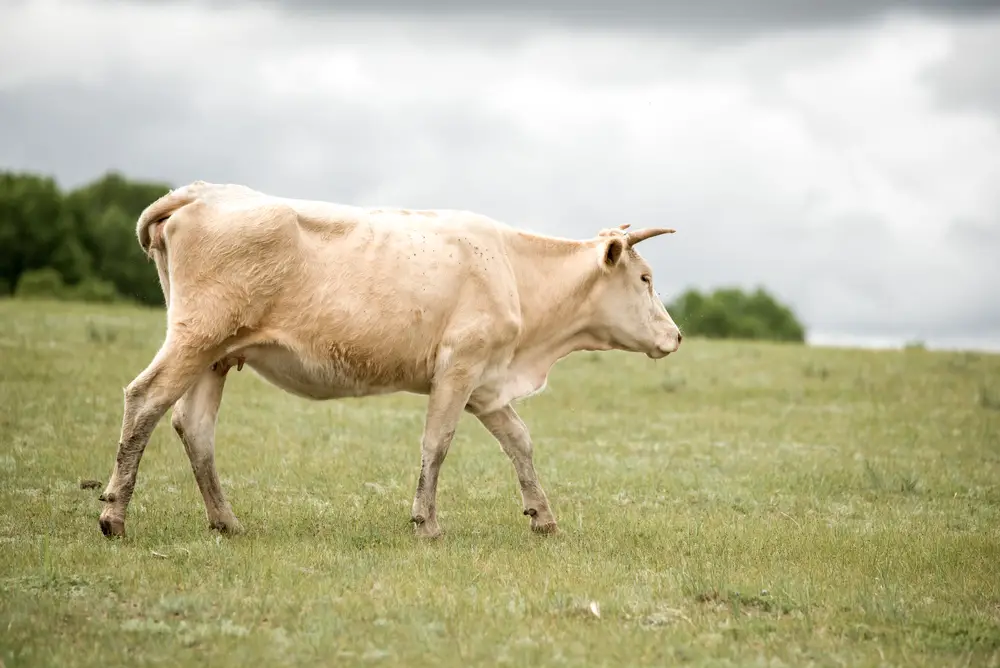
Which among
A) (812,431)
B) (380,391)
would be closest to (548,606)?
(380,391)

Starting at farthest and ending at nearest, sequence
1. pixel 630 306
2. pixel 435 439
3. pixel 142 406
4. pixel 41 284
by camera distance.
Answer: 1. pixel 41 284
2. pixel 630 306
3. pixel 435 439
4. pixel 142 406

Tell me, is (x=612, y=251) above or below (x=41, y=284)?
above

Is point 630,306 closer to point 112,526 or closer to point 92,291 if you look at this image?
point 112,526

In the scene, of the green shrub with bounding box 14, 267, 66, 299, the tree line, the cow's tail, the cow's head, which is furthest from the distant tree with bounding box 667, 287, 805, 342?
the cow's tail

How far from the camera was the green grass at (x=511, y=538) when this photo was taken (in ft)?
24.0

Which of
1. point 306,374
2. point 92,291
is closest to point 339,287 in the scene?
point 306,374

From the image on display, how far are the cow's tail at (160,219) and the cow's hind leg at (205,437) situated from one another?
2.51 feet

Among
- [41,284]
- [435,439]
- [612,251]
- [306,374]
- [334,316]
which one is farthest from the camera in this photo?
[41,284]

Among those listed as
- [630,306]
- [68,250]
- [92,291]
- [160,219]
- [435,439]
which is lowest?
[435,439]

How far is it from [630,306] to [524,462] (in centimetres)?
186

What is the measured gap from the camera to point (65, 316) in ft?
86.9

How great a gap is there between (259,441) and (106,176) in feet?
241

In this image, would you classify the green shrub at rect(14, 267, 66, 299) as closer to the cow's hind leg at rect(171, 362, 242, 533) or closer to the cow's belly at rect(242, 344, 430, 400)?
the cow's hind leg at rect(171, 362, 242, 533)

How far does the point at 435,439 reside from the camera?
10.2 m
